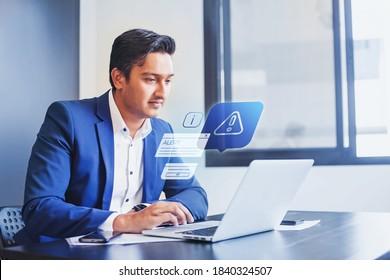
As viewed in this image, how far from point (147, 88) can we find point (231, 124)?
349mm

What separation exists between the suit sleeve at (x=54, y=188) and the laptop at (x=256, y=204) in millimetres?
161

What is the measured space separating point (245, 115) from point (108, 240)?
1086 millimetres

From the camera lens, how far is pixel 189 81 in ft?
6.36

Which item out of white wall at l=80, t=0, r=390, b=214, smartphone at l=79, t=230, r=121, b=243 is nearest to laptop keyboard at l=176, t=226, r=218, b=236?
smartphone at l=79, t=230, r=121, b=243

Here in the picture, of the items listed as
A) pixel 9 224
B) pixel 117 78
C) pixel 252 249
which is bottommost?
pixel 9 224

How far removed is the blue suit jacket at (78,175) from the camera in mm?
1110

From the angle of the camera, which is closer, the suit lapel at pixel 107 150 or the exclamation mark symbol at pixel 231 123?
the suit lapel at pixel 107 150

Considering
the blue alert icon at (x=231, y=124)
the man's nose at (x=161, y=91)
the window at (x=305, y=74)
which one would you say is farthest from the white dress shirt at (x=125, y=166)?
the window at (x=305, y=74)

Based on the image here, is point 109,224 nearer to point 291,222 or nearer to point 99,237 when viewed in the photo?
point 99,237

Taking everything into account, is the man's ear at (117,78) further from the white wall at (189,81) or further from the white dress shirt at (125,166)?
the white wall at (189,81)

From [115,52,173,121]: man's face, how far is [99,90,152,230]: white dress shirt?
1.9 inches

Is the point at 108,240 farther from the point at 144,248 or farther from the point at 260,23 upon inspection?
the point at 260,23

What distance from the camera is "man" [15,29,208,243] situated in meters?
1.14

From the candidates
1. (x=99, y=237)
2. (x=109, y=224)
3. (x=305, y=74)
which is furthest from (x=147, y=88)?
(x=305, y=74)
